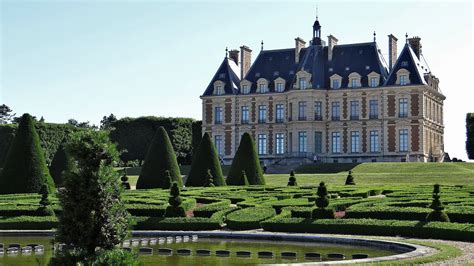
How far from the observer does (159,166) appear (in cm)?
2933

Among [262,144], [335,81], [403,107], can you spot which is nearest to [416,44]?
[403,107]

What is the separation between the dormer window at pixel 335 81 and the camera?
50750 mm

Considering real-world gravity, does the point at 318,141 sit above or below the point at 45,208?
above

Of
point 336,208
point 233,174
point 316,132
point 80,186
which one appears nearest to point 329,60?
point 316,132

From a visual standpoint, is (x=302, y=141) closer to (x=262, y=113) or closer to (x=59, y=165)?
(x=262, y=113)

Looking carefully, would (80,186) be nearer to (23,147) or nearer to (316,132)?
(23,147)

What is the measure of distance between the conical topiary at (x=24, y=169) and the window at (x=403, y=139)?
28.7 meters

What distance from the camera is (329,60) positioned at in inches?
2051

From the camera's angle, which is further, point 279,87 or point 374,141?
point 279,87

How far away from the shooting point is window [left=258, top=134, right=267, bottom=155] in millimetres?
52688

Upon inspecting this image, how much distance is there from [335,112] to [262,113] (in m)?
5.55

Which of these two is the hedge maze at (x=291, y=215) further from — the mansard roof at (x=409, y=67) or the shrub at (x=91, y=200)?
the mansard roof at (x=409, y=67)

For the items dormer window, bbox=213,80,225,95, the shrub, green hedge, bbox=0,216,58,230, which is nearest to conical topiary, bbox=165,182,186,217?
green hedge, bbox=0,216,58,230

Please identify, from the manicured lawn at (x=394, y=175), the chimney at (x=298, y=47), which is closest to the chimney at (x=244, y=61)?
the chimney at (x=298, y=47)
